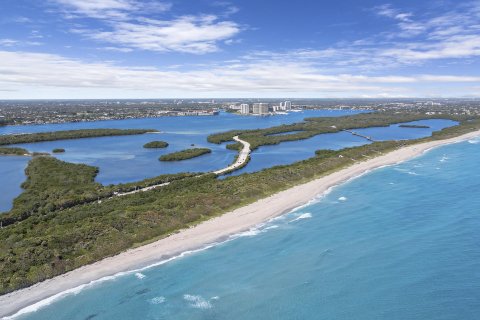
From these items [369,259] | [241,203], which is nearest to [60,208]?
[241,203]

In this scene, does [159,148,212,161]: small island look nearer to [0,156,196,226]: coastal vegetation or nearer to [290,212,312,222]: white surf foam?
[0,156,196,226]: coastal vegetation

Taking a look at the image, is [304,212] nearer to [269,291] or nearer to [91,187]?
[269,291]

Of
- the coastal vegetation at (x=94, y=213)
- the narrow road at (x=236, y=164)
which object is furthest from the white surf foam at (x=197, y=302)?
the narrow road at (x=236, y=164)

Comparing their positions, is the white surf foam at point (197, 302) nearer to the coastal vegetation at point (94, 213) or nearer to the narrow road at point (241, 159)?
the coastal vegetation at point (94, 213)

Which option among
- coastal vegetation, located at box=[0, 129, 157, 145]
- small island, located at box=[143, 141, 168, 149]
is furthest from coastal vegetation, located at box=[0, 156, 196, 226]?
coastal vegetation, located at box=[0, 129, 157, 145]

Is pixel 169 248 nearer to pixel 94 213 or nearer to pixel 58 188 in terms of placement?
pixel 94 213

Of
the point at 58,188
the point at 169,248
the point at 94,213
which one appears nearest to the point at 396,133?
the point at 58,188

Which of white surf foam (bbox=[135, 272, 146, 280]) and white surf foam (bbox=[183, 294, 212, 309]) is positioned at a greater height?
white surf foam (bbox=[135, 272, 146, 280])
